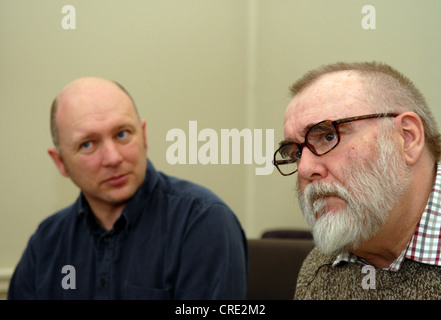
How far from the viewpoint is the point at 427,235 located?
2.96 feet

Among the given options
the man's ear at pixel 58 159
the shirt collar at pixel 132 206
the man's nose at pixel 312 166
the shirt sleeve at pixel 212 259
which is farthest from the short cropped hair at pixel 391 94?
the man's ear at pixel 58 159

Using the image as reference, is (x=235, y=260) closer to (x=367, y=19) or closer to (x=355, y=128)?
(x=355, y=128)

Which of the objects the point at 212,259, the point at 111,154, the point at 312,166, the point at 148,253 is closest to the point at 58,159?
the point at 111,154

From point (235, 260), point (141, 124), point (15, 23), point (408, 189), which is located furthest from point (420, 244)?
point (15, 23)

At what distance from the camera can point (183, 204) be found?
1.43m

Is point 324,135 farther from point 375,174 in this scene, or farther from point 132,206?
point 132,206

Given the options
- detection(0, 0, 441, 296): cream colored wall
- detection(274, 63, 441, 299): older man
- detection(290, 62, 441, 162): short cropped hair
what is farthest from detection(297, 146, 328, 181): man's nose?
detection(0, 0, 441, 296): cream colored wall

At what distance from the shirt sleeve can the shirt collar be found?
0.55 feet

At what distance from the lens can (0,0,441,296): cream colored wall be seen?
56.0 inches

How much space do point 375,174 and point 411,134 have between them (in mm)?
106

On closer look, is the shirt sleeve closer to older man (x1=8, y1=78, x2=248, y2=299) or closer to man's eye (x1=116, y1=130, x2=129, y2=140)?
older man (x1=8, y1=78, x2=248, y2=299)

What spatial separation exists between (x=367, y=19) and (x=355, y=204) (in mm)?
595

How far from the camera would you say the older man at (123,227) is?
1315mm

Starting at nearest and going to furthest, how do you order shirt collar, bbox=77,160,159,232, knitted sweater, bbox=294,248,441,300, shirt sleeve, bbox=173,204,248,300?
knitted sweater, bbox=294,248,441,300, shirt sleeve, bbox=173,204,248,300, shirt collar, bbox=77,160,159,232
